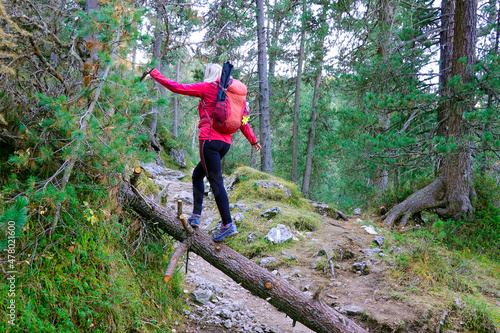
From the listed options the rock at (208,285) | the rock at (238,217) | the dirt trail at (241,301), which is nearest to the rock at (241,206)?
the rock at (238,217)

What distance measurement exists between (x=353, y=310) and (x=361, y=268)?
1.47 m

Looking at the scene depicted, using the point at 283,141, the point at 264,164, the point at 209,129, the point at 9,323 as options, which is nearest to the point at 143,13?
the point at 209,129

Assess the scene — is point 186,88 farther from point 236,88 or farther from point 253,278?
point 253,278

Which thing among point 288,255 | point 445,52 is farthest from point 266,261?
point 445,52

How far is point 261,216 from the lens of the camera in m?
7.98

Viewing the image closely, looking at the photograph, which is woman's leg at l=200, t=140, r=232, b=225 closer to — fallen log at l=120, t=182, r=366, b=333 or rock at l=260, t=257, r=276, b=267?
fallen log at l=120, t=182, r=366, b=333

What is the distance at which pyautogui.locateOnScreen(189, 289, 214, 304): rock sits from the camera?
15.2 ft

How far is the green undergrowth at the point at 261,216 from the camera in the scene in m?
6.71

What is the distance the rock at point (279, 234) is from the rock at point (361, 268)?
1.61 meters

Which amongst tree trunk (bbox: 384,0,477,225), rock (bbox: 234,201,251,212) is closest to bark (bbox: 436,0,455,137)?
tree trunk (bbox: 384,0,477,225)

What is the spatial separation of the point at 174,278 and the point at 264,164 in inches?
362

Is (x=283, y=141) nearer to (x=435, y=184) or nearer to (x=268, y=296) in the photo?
(x=435, y=184)

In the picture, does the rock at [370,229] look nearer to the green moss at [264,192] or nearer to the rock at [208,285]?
the green moss at [264,192]

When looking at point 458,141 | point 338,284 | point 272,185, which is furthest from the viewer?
point 272,185
